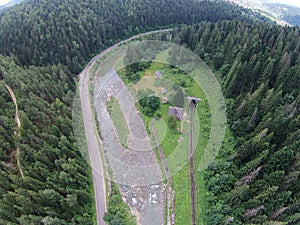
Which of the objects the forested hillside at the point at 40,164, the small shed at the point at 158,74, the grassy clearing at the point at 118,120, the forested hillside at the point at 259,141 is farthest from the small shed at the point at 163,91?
the forested hillside at the point at 40,164

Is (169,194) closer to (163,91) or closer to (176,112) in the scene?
(176,112)

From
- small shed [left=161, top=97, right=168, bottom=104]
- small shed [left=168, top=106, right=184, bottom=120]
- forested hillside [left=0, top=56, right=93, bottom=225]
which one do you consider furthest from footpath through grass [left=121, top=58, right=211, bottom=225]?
forested hillside [left=0, top=56, right=93, bottom=225]

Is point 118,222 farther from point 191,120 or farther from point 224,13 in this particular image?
point 224,13

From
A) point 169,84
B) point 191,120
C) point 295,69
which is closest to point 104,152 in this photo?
point 191,120

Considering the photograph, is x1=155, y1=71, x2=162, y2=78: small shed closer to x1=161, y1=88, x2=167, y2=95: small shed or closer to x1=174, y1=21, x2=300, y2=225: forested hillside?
x1=161, y1=88, x2=167, y2=95: small shed

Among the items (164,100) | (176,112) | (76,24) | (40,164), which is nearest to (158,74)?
(164,100)
